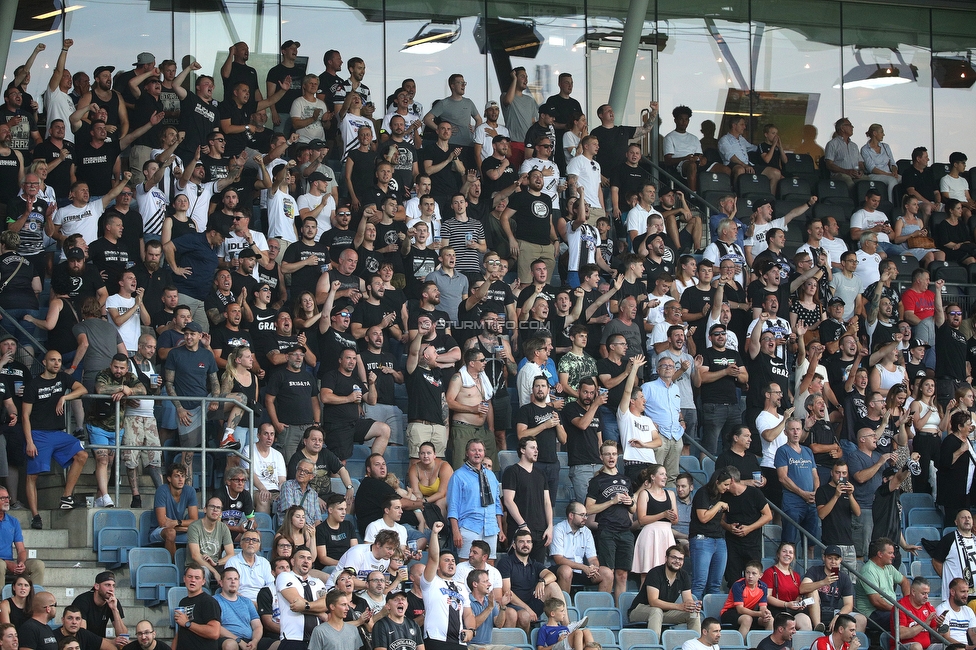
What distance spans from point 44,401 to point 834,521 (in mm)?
7173

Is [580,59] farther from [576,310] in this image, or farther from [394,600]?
[394,600]

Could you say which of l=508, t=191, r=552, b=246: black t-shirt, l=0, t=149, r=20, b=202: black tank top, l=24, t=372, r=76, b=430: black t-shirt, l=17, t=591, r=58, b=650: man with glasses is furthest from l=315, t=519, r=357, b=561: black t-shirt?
l=0, t=149, r=20, b=202: black tank top

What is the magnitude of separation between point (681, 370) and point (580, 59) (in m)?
8.16

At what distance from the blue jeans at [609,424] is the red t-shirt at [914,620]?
115 inches

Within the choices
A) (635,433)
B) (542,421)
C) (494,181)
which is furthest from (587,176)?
(542,421)

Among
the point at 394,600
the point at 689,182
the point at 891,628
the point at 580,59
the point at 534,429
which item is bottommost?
the point at 891,628

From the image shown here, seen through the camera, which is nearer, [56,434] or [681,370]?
[56,434]

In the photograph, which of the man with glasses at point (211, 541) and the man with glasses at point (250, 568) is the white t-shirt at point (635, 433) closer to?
the man with glasses at point (250, 568)

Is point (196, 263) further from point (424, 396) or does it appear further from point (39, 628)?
point (39, 628)

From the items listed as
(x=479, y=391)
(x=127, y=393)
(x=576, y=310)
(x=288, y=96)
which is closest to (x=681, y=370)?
(x=576, y=310)

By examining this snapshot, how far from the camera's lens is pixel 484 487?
11.5m

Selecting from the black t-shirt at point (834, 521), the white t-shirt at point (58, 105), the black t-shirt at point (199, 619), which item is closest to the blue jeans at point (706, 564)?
the black t-shirt at point (834, 521)

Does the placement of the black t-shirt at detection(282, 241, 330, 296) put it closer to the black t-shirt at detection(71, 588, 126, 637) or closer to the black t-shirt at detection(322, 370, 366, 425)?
the black t-shirt at detection(322, 370, 366, 425)

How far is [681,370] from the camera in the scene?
1355 centimetres
